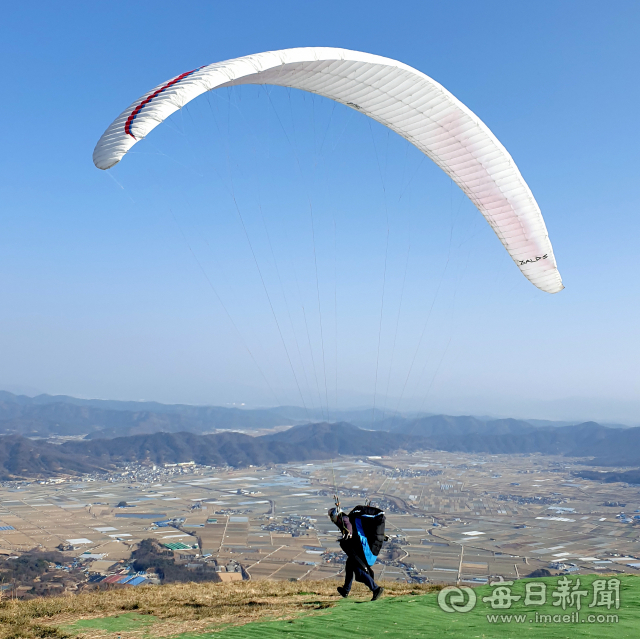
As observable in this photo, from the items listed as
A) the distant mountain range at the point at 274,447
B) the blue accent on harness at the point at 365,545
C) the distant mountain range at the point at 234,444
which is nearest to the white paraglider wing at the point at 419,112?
the blue accent on harness at the point at 365,545

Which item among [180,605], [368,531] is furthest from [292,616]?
[180,605]

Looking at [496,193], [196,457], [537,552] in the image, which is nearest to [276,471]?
[196,457]

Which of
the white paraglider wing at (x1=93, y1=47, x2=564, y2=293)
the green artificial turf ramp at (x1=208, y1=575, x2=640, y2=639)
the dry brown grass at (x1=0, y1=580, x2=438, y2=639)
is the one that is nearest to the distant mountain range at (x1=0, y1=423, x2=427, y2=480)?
the white paraglider wing at (x1=93, y1=47, x2=564, y2=293)

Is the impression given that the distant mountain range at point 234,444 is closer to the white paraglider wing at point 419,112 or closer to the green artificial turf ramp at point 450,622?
the white paraglider wing at point 419,112

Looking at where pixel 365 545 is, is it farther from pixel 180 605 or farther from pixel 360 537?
pixel 180 605

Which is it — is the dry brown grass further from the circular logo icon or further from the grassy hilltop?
the circular logo icon

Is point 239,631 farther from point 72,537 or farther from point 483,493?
point 483,493
